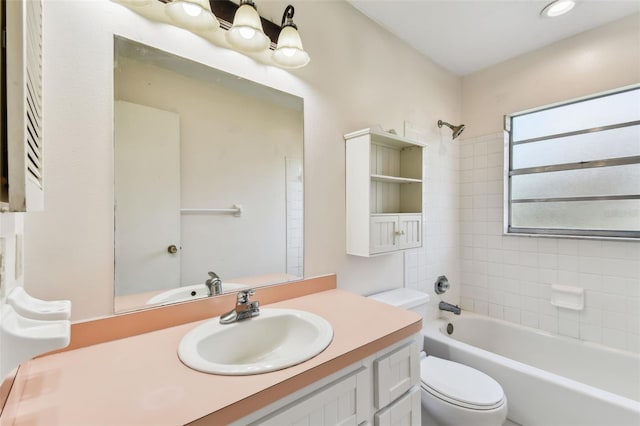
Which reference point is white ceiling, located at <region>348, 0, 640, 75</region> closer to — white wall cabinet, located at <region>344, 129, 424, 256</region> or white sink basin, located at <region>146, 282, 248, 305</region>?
white wall cabinet, located at <region>344, 129, 424, 256</region>

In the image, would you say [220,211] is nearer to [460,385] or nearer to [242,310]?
[242,310]

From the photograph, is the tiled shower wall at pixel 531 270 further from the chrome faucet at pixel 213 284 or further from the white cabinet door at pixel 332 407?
the chrome faucet at pixel 213 284

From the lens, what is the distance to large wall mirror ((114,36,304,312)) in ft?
3.22

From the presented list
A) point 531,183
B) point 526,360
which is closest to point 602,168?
point 531,183

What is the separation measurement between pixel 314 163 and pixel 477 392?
1.35m

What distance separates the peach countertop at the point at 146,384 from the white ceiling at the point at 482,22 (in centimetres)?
180

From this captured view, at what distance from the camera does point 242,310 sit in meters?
1.07

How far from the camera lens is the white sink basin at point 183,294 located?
103 cm

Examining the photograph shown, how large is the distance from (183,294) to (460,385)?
136 cm

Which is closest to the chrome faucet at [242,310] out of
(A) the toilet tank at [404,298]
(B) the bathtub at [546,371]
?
(A) the toilet tank at [404,298]

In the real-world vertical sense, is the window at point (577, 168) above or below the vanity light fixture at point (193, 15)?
below

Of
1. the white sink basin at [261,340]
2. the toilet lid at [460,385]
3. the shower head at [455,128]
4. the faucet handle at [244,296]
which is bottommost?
the toilet lid at [460,385]

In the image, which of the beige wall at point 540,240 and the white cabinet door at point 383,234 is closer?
the white cabinet door at point 383,234

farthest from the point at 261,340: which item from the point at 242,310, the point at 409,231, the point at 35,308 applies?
the point at 409,231
